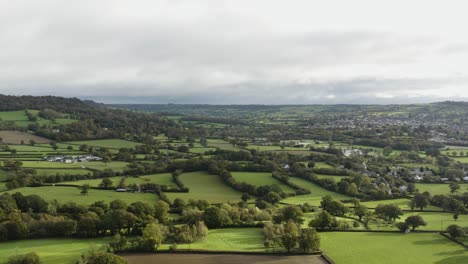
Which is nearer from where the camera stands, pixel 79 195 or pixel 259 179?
pixel 79 195

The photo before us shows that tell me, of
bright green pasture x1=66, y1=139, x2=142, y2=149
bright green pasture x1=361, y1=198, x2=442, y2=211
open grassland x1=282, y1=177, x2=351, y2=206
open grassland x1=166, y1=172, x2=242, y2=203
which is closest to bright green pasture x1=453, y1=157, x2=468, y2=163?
bright green pasture x1=361, y1=198, x2=442, y2=211

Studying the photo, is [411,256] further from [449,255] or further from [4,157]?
[4,157]

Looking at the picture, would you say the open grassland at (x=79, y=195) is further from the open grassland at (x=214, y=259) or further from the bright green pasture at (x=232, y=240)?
the open grassland at (x=214, y=259)

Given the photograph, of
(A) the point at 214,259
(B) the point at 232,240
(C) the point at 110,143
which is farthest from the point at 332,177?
(C) the point at 110,143

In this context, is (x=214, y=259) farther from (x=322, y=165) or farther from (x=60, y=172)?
(x=322, y=165)

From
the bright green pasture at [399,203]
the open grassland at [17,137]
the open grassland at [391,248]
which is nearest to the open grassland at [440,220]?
the bright green pasture at [399,203]

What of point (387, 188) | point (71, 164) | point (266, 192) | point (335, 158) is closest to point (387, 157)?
point (335, 158)
